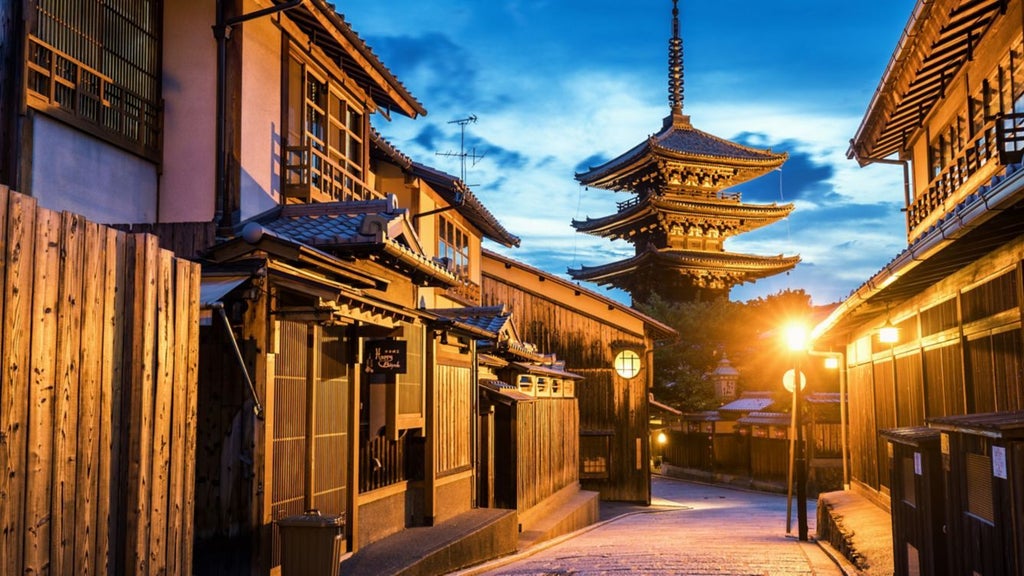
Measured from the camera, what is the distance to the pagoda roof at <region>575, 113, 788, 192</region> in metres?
51.5

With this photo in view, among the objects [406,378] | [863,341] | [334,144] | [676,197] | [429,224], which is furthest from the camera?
[676,197]

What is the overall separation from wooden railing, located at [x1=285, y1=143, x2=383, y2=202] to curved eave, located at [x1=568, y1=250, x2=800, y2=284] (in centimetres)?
3843

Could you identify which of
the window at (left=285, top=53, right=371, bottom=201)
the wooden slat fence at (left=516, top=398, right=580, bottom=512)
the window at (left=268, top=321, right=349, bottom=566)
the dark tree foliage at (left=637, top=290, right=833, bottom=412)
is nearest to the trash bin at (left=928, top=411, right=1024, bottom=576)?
the window at (left=268, top=321, right=349, bottom=566)

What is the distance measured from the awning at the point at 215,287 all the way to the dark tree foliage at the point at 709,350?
3720 cm

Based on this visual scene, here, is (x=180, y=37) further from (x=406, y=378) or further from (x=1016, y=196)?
(x=1016, y=196)

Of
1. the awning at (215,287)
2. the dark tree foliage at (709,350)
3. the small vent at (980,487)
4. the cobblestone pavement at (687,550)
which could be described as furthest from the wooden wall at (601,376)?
the small vent at (980,487)

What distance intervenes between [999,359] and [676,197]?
43.2m

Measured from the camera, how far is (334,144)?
606 inches

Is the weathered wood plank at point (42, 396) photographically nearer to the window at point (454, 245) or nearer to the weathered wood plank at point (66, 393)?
the weathered wood plank at point (66, 393)

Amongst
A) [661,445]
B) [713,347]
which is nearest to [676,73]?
[713,347]

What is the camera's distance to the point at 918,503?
8.56 m

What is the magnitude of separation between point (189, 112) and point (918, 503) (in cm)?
924

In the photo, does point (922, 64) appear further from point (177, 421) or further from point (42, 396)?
point (42, 396)

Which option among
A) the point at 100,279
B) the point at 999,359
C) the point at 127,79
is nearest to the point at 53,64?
the point at 127,79
